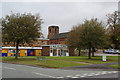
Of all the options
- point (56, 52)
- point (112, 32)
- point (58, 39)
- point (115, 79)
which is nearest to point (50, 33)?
point (58, 39)

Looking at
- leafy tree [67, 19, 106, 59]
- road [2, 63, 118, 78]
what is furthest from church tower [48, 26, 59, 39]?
road [2, 63, 118, 78]

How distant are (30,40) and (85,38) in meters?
9.54

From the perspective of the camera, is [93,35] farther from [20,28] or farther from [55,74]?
[55,74]

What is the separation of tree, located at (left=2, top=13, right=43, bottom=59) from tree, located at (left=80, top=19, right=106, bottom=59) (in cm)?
801

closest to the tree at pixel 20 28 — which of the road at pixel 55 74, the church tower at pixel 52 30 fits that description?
the road at pixel 55 74

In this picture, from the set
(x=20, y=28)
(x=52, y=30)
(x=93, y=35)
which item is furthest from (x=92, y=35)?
(x=52, y=30)

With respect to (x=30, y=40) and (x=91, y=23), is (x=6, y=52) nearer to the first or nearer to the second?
(x=30, y=40)

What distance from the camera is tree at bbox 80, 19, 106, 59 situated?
31.3 meters

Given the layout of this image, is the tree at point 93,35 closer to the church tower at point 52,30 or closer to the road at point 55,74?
the road at point 55,74

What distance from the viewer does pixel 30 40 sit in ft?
105

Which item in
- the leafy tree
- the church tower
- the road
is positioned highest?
the church tower

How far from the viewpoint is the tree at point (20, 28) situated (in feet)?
99.7

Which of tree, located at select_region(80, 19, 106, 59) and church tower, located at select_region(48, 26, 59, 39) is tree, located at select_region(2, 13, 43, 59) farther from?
church tower, located at select_region(48, 26, 59, 39)

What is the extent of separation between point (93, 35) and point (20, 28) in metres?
Result: 12.3
